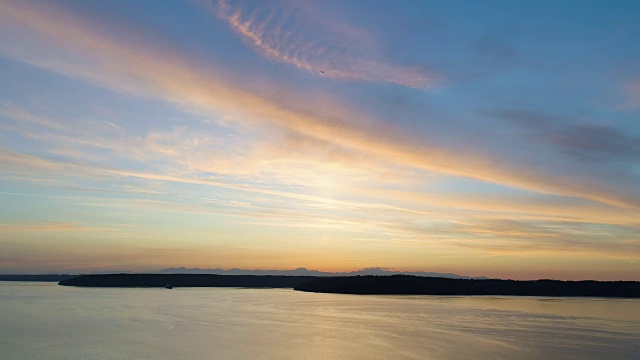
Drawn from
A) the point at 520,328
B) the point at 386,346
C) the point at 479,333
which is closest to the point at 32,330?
the point at 386,346

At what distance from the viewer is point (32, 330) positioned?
31.6 meters

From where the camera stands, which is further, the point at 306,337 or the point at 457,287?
the point at 457,287

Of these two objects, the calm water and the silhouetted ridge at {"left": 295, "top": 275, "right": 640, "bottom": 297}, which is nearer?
the calm water

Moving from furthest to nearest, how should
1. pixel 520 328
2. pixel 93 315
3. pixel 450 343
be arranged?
pixel 93 315
pixel 520 328
pixel 450 343

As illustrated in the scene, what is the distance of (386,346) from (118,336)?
14293 mm

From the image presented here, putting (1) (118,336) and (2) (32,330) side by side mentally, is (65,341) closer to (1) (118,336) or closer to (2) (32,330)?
(1) (118,336)

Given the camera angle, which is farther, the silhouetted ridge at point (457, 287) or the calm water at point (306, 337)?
the silhouetted ridge at point (457, 287)

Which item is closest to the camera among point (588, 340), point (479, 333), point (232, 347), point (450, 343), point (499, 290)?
point (232, 347)

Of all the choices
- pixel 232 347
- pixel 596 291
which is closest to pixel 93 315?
pixel 232 347

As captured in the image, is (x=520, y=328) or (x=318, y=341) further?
(x=520, y=328)

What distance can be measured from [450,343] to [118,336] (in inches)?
690

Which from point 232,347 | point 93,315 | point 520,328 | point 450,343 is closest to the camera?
point 232,347

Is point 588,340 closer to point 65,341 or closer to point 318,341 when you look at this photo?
point 318,341

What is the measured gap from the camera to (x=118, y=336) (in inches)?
1160
